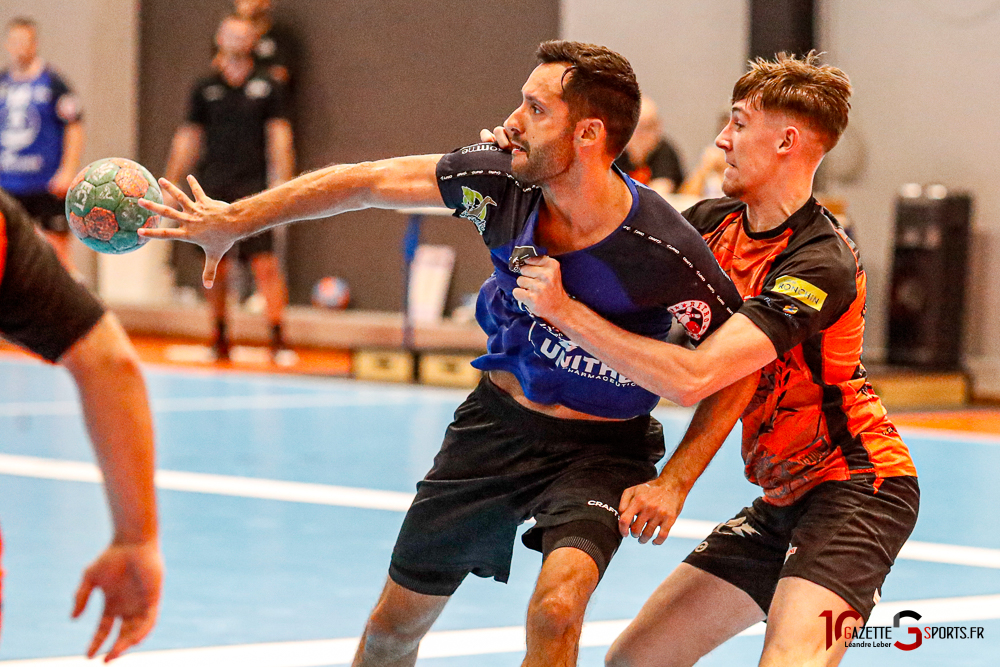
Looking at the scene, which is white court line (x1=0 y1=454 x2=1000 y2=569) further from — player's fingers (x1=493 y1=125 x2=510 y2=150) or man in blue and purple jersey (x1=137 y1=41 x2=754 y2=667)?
player's fingers (x1=493 y1=125 x2=510 y2=150)

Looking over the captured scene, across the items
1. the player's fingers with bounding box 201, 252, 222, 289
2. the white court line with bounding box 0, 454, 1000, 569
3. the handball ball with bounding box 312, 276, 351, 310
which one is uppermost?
the player's fingers with bounding box 201, 252, 222, 289

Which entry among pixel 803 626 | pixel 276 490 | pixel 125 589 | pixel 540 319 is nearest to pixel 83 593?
pixel 125 589

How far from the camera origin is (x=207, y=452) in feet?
27.4

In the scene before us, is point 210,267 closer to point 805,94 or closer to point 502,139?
point 502,139

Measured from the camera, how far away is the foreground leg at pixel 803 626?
330 centimetres

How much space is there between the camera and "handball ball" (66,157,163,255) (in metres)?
3.57

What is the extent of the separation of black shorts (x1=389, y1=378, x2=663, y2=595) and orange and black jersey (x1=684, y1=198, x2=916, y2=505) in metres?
0.31

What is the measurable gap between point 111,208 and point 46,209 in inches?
392

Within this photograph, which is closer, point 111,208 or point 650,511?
point 650,511

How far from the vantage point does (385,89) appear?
49.6 ft

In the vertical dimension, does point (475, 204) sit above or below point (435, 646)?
above

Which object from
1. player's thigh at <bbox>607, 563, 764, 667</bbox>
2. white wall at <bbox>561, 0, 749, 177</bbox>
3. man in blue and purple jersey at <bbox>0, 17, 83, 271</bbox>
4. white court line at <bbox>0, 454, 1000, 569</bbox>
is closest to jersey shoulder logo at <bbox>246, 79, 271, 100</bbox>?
man in blue and purple jersey at <bbox>0, 17, 83, 271</bbox>

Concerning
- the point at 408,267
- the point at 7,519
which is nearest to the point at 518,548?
the point at 7,519

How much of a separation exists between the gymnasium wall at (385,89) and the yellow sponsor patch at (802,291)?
1052cm
